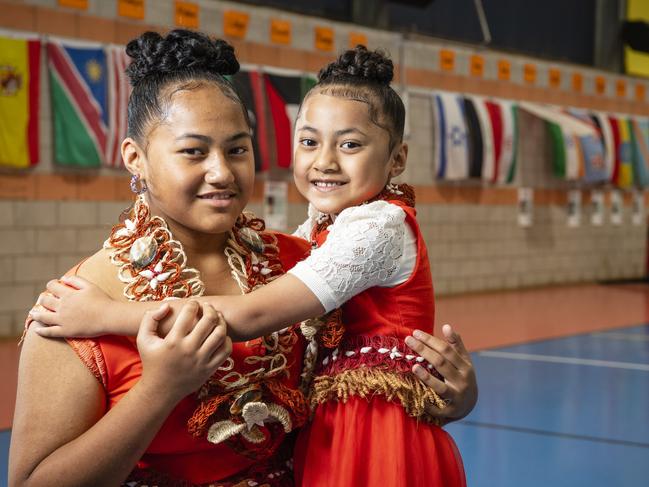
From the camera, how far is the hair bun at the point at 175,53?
1.32m

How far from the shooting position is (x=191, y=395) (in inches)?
50.9

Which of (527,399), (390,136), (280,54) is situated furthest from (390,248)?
(280,54)

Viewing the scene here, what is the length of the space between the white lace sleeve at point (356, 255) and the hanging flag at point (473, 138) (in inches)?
305

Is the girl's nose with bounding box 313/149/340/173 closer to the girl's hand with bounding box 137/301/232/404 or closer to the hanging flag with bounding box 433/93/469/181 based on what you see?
the girl's hand with bounding box 137/301/232/404

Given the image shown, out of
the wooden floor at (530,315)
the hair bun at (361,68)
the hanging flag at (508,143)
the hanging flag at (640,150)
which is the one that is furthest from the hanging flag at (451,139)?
the hair bun at (361,68)

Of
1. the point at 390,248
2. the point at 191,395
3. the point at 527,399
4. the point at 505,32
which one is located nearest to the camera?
the point at 191,395

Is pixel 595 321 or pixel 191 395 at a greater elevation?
pixel 191 395

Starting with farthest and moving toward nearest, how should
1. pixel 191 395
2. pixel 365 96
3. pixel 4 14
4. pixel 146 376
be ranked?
pixel 4 14, pixel 365 96, pixel 191 395, pixel 146 376

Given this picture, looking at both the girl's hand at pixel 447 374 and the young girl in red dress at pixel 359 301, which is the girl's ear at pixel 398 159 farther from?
the girl's hand at pixel 447 374

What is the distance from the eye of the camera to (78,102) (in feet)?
20.1

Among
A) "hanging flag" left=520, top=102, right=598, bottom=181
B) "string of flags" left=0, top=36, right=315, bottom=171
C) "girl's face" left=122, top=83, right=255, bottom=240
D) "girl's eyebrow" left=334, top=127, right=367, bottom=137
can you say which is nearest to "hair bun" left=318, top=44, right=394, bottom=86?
"girl's eyebrow" left=334, top=127, right=367, bottom=137

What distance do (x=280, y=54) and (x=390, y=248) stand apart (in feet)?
20.7

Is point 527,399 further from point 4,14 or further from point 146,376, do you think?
point 4,14

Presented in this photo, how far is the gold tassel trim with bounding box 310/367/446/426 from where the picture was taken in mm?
1534
